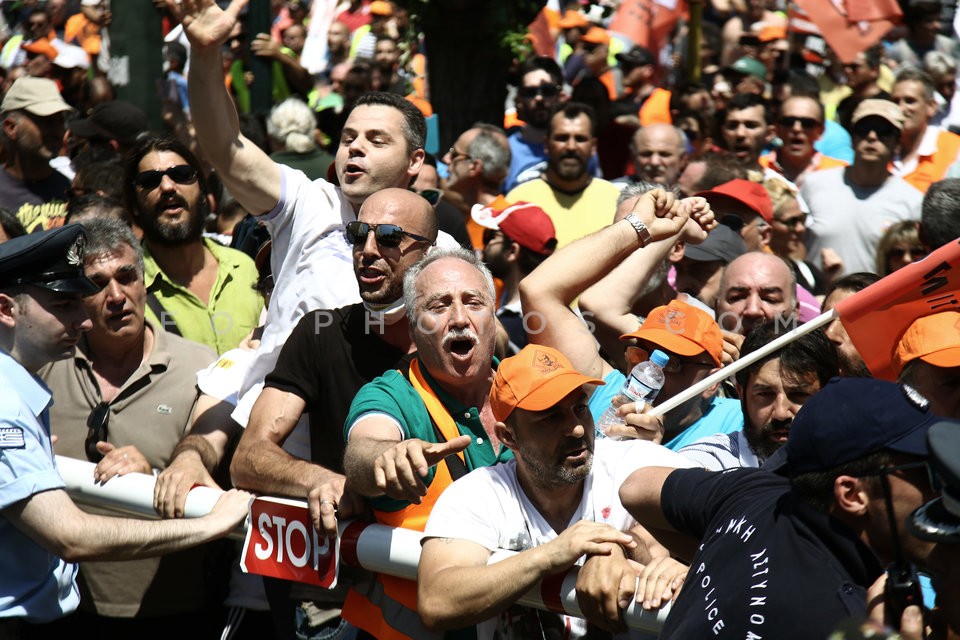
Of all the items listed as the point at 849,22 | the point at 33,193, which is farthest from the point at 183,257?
the point at 849,22

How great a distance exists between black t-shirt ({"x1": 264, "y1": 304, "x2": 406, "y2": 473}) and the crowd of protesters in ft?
0.04

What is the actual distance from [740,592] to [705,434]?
6.84 ft

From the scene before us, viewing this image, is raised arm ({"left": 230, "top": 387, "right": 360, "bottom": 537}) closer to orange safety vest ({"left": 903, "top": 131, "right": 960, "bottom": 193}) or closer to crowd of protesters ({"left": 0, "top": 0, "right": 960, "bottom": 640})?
crowd of protesters ({"left": 0, "top": 0, "right": 960, "bottom": 640})

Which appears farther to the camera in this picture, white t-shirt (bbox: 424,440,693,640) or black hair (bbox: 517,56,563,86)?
black hair (bbox: 517,56,563,86)

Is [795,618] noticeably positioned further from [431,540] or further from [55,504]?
[55,504]

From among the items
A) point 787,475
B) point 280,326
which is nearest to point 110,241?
point 280,326

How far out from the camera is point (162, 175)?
6414mm

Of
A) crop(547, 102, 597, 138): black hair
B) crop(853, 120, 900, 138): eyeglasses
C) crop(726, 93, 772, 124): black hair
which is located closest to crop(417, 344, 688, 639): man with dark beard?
crop(853, 120, 900, 138): eyeglasses

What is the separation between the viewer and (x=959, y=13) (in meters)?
9.25

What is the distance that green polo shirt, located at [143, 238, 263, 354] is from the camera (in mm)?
6297

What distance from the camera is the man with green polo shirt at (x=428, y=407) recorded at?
4.09 metres

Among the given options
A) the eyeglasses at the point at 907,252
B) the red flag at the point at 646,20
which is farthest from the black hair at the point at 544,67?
the eyeglasses at the point at 907,252

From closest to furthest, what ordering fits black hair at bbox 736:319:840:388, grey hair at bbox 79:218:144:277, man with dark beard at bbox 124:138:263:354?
black hair at bbox 736:319:840:388 → grey hair at bbox 79:218:144:277 → man with dark beard at bbox 124:138:263:354

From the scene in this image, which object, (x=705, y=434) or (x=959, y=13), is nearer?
(x=705, y=434)
